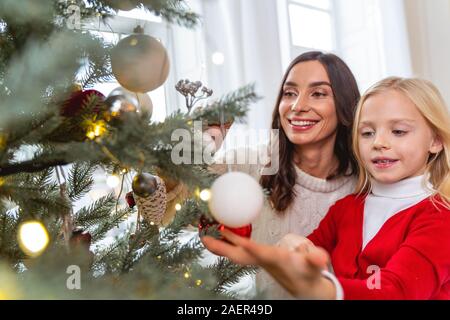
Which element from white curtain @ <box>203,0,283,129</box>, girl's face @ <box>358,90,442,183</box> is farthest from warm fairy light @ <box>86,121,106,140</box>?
white curtain @ <box>203,0,283,129</box>

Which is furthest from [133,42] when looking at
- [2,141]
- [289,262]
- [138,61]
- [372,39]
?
[372,39]

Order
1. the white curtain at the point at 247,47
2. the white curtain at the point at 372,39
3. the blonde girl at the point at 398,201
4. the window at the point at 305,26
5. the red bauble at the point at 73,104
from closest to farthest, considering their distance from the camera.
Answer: the red bauble at the point at 73,104 → the blonde girl at the point at 398,201 → the white curtain at the point at 247,47 → the window at the point at 305,26 → the white curtain at the point at 372,39

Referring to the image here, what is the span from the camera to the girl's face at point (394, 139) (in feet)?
2.68

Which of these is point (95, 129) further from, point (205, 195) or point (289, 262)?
point (289, 262)

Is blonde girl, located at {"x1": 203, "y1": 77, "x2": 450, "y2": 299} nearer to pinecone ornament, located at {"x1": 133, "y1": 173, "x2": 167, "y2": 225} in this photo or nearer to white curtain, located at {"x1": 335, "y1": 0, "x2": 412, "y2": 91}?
pinecone ornament, located at {"x1": 133, "y1": 173, "x2": 167, "y2": 225}

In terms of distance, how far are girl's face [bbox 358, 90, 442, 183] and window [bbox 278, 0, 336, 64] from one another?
996 mm

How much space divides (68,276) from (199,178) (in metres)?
0.15

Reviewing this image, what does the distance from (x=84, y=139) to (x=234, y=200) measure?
19cm

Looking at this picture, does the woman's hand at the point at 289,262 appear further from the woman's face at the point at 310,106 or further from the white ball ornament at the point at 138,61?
the woman's face at the point at 310,106

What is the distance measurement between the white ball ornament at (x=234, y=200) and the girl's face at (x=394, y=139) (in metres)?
0.42

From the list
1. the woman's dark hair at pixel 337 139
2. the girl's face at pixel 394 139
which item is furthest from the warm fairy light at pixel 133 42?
the woman's dark hair at pixel 337 139

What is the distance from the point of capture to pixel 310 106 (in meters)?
1.04
